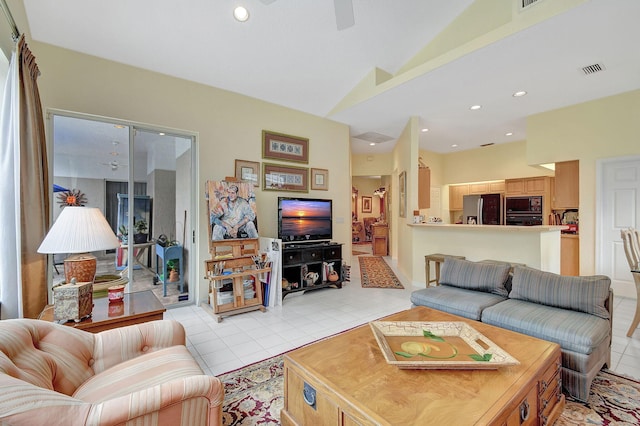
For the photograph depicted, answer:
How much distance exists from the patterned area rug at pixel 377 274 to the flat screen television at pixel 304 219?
1.22 meters

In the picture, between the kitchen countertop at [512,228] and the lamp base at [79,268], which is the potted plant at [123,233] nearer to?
the lamp base at [79,268]

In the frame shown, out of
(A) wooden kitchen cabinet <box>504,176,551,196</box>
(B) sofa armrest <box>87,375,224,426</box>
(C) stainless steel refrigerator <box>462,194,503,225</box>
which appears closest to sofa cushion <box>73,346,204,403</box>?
(B) sofa armrest <box>87,375,224,426</box>

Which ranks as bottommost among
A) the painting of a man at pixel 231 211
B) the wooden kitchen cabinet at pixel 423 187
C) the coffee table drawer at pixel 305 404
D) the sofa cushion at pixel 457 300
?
the coffee table drawer at pixel 305 404

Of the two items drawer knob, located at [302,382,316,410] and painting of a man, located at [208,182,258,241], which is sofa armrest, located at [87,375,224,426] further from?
painting of a man, located at [208,182,258,241]

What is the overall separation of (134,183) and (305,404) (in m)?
3.45

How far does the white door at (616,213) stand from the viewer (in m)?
4.11

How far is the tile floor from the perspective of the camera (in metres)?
2.50

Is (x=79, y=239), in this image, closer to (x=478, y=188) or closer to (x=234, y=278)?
(x=234, y=278)

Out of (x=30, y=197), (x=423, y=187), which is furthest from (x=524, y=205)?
(x=30, y=197)

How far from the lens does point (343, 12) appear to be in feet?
7.40

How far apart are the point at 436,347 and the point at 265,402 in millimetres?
1192

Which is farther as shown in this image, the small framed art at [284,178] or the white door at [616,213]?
the small framed art at [284,178]

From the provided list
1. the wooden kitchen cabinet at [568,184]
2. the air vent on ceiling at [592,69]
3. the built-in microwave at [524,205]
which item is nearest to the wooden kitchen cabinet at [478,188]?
the built-in microwave at [524,205]

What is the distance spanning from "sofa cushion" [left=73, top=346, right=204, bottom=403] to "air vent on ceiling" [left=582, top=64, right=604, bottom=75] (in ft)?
16.1
